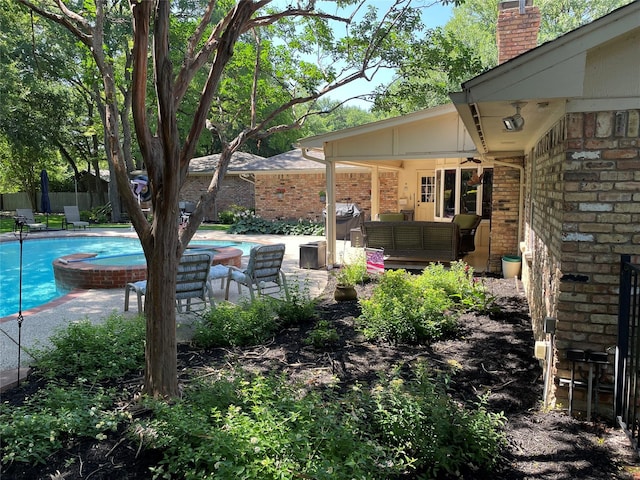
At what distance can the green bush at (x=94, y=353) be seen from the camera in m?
3.99

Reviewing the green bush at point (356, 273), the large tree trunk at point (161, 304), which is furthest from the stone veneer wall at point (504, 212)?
the large tree trunk at point (161, 304)

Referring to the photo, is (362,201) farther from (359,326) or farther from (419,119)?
(359,326)

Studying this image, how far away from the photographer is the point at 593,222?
3.19 metres

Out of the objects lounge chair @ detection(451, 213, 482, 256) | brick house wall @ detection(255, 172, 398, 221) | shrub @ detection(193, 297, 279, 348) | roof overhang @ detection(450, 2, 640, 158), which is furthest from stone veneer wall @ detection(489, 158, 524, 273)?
brick house wall @ detection(255, 172, 398, 221)

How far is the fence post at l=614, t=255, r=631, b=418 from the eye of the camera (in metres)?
2.98

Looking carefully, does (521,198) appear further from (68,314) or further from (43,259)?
(43,259)

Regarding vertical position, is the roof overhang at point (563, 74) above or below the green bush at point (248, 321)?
above

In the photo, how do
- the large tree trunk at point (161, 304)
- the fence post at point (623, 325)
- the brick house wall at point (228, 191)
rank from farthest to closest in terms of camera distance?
the brick house wall at point (228, 191)
the large tree trunk at point (161, 304)
the fence post at point (623, 325)

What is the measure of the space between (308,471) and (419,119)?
314 inches

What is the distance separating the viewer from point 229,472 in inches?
86.3

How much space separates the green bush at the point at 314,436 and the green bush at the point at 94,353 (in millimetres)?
1312

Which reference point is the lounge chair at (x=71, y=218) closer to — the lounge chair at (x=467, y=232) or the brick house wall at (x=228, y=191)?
the brick house wall at (x=228, y=191)

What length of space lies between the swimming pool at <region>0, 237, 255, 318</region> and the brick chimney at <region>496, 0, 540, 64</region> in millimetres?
8580

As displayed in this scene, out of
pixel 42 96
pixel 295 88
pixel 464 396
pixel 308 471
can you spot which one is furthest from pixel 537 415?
pixel 42 96
